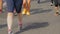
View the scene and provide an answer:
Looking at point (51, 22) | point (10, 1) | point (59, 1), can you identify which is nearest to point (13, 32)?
point (10, 1)

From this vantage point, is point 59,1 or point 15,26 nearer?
point 15,26

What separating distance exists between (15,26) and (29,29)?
67 centimetres

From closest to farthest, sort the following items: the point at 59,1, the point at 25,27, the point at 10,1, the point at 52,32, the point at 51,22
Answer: the point at 10,1 → the point at 52,32 → the point at 25,27 → the point at 51,22 → the point at 59,1

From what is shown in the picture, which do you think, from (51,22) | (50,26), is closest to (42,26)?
(50,26)

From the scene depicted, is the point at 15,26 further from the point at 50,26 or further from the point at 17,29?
the point at 50,26

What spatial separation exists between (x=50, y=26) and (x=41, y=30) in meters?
0.78

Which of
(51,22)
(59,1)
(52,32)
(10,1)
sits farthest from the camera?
(59,1)

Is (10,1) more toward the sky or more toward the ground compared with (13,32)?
more toward the sky

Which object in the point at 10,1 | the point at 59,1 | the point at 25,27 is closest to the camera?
the point at 10,1

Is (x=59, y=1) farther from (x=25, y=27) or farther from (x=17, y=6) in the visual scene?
(x=17, y=6)

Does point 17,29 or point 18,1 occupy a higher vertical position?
point 18,1

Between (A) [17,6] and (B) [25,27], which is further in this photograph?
(B) [25,27]

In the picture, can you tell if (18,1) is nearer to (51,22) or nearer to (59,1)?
(51,22)

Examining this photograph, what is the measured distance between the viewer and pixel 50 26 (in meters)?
8.83
